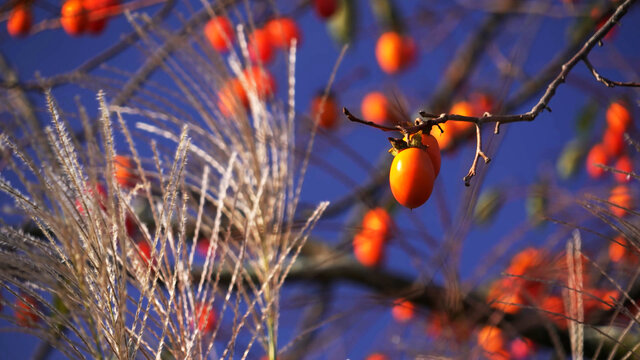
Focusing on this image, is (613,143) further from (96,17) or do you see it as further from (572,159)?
(96,17)

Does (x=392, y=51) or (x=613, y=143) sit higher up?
(x=392, y=51)

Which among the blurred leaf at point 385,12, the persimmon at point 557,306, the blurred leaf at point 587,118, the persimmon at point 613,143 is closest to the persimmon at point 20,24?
the blurred leaf at point 385,12

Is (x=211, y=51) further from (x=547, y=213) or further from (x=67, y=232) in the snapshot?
(x=547, y=213)

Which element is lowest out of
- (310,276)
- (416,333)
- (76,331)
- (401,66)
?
(76,331)

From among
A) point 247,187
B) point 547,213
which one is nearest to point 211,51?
point 247,187

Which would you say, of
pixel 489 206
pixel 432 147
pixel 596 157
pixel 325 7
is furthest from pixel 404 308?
pixel 596 157

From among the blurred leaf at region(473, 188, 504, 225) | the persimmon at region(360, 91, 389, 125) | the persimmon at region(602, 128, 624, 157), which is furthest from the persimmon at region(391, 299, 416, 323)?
the persimmon at region(602, 128, 624, 157)

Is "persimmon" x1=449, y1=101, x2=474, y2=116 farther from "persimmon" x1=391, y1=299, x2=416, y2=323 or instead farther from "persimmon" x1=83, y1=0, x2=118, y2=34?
"persimmon" x1=83, y1=0, x2=118, y2=34
